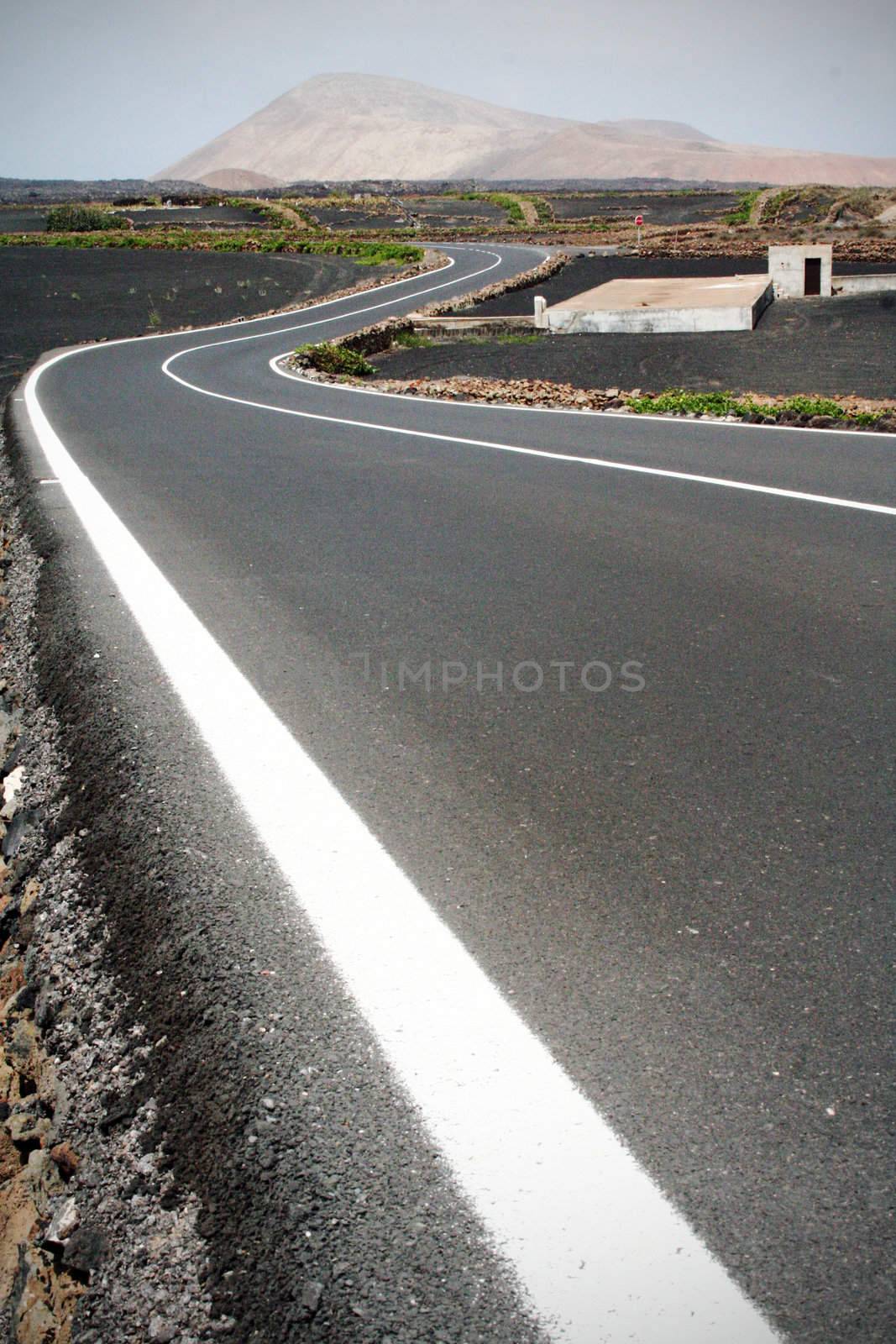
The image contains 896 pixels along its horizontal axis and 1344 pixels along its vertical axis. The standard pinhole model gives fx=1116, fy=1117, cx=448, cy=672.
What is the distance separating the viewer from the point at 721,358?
19.3 meters

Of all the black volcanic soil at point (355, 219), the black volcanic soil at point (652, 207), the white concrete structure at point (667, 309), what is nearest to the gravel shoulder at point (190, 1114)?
the white concrete structure at point (667, 309)

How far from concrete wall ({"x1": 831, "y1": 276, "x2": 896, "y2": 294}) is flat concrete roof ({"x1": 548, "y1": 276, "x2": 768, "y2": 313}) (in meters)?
1.92

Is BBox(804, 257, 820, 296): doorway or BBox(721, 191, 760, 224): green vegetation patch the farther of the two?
BBox(721, 191, 760, 224): green vegetation patch

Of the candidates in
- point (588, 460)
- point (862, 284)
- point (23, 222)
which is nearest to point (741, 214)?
point (23, 222)

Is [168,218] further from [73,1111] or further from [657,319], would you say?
[73,1111]

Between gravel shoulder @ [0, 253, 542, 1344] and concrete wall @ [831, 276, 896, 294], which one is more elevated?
concrete wall @ [831, 276, 896, 294]

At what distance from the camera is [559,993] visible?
2346 mm

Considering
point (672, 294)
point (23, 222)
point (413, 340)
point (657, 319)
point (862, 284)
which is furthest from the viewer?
point (23, 222)

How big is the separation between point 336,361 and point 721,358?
7423 millimetres

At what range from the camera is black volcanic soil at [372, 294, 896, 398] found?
55.4 ft

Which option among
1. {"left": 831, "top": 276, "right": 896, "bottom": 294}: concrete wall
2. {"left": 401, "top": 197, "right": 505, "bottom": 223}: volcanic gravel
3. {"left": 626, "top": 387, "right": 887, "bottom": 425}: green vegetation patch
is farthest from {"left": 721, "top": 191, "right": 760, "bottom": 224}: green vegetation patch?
{"left": 626, "top": 387, "right": 887, "bottom": 425}: green vegetation patch

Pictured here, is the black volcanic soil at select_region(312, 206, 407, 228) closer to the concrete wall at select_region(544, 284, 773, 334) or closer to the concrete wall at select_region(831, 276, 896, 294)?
the concrete wall at select_region(831, 276, 896, 294)

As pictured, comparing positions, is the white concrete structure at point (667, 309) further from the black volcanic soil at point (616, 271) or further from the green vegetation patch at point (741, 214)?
the green vegetation patch at point (741, 214)

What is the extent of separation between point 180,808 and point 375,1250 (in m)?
1.84
